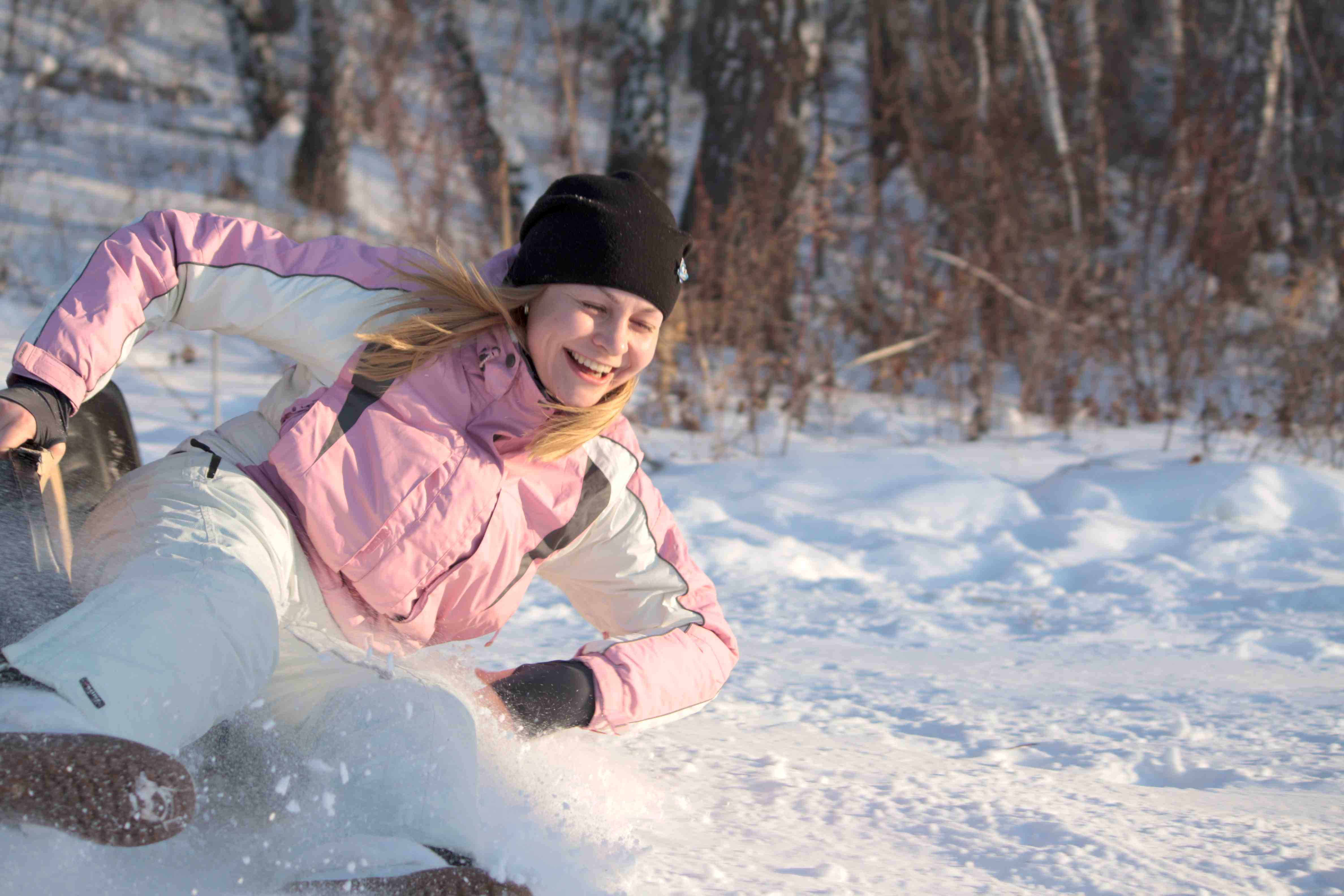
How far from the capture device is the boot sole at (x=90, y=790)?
106 cm

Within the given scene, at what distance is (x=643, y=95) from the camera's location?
6984 mm

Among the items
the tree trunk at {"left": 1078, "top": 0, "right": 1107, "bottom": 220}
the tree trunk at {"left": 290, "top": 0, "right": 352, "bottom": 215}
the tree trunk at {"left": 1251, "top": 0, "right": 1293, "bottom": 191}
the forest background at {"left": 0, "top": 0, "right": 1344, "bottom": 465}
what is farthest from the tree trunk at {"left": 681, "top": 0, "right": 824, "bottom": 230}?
the tree trunk at {"left": 290, "top": 0, "right": 352, "bottom": 215}

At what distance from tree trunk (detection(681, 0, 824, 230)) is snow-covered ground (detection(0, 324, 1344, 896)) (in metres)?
2.46

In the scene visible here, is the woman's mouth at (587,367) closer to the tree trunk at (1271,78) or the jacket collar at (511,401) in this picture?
the jacket collar at (511,401)

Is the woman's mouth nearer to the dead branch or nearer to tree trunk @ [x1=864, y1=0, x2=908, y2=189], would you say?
the dead branch

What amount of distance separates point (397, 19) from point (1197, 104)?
515 centimetres

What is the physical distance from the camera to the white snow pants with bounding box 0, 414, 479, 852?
4.03ft

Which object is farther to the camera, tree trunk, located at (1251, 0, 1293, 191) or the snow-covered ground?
tree trunk, located at (1251, 0, 1293, 191)

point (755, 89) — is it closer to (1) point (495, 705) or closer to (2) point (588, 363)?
(2) point (588, 363)

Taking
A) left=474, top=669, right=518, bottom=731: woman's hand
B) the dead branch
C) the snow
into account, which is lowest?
the snow

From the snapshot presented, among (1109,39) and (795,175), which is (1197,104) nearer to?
(795,175)

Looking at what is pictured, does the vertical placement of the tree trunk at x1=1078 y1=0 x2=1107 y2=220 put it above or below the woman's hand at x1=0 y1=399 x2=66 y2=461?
above

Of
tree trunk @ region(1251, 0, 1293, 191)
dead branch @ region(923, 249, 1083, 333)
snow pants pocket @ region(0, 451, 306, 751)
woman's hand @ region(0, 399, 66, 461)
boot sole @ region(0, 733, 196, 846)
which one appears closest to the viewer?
boot sole @ region(0, 733, 196, 846)

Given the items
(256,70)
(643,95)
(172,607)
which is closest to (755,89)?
(643,95)
